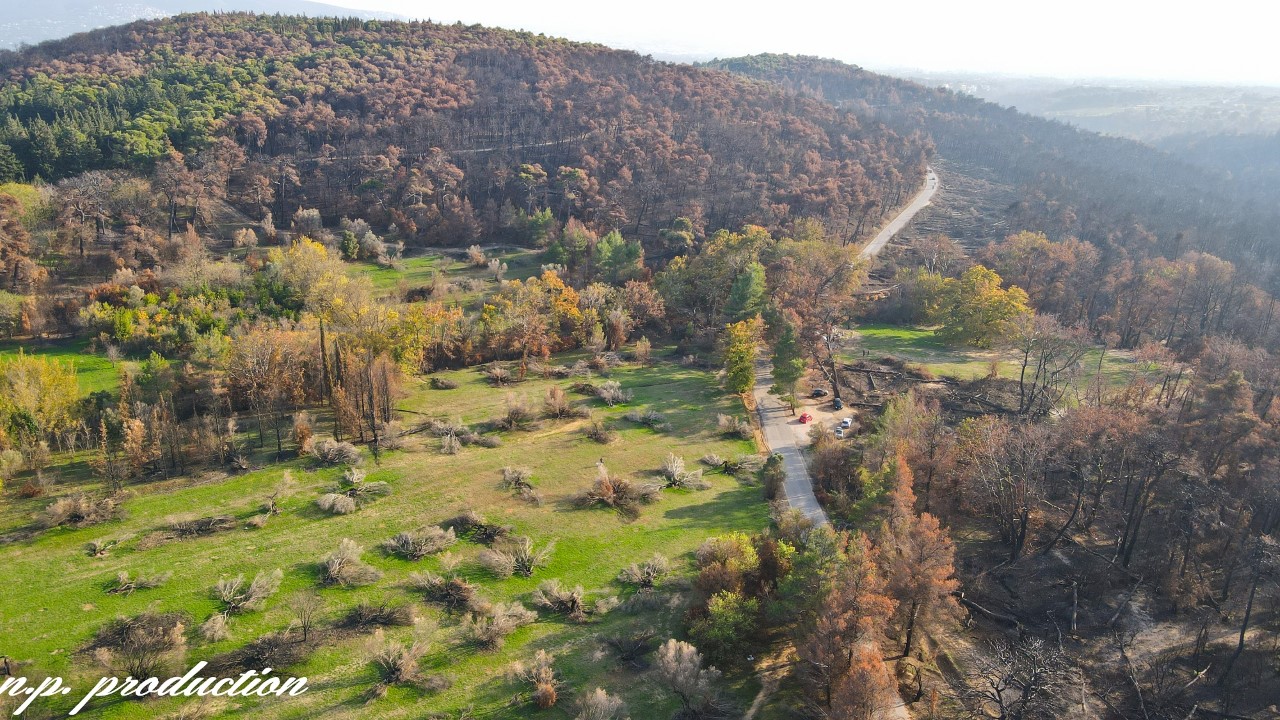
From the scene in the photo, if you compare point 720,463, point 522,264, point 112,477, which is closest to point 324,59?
point 522,264

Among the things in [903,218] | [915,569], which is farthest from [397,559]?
[903,218]

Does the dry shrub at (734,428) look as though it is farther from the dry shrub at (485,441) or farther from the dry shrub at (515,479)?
the dry shrub at (485,441)

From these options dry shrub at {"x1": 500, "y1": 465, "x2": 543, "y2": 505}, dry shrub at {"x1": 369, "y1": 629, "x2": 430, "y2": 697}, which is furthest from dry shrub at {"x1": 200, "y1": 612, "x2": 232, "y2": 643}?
dry shrub at {"x1": 500, "y1": 465, "x2": 543, "y2": 505}

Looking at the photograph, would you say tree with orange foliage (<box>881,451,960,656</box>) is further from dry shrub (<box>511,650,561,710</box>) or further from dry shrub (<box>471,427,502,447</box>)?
dry shrub (<box>471,427,502,447</box>)

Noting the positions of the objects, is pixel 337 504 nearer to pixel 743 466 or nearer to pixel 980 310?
pixel 743 466

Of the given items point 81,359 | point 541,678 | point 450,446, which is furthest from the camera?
point 81,359

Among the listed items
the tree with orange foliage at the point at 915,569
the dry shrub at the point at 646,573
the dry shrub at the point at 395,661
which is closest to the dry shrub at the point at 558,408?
the dry shrub at the point at 646,573
